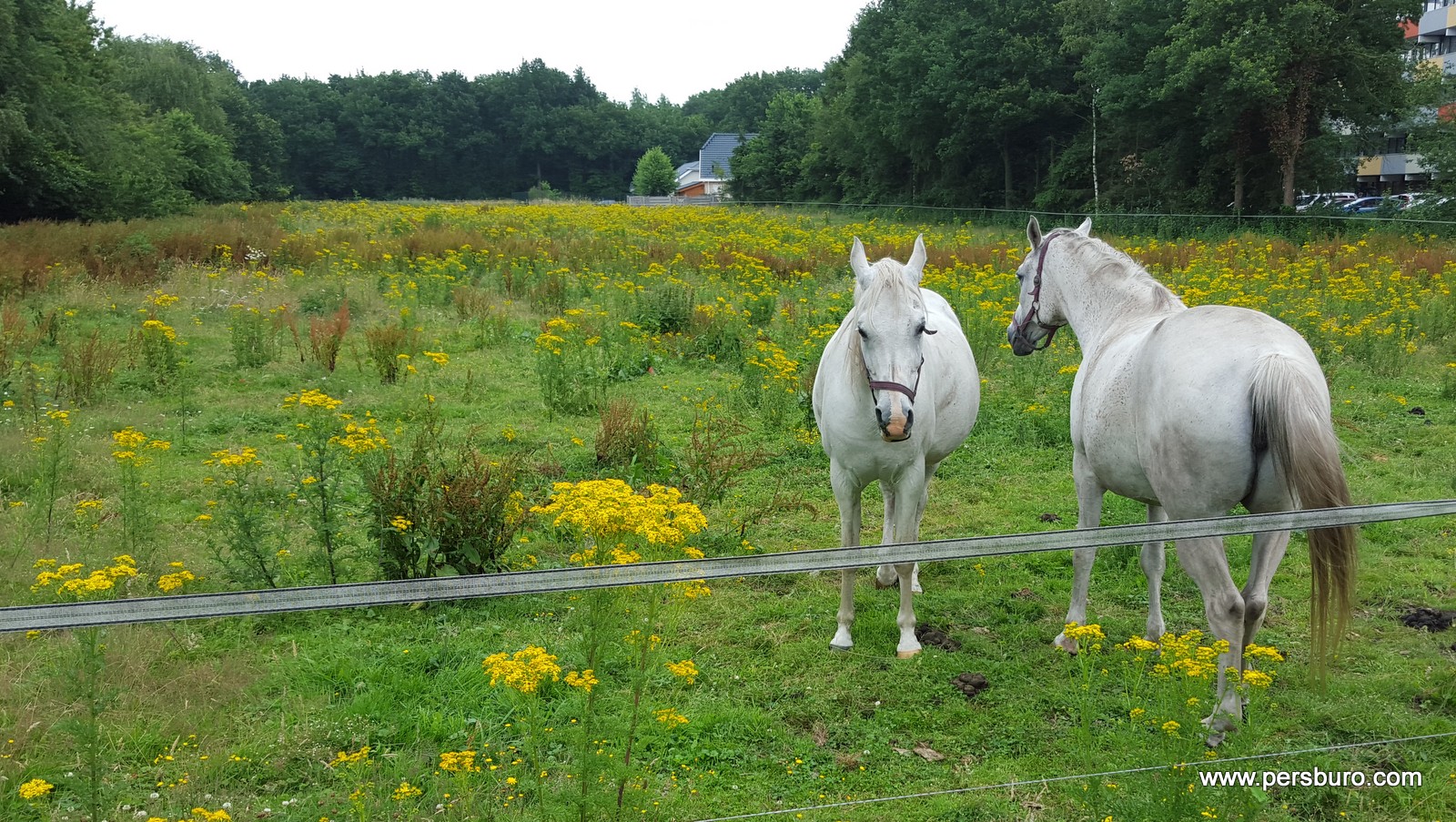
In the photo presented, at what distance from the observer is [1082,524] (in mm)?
5047

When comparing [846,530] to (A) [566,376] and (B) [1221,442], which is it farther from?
(A) [566,376]

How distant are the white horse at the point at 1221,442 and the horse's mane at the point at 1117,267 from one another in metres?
0.07

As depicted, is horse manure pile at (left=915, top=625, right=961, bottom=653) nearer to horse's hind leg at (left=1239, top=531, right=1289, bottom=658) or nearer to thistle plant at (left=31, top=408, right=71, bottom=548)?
horse's hind leg at (left=1239, top=531, right=1289, bottom=658)

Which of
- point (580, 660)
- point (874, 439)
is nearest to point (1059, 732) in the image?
point (874, 439)

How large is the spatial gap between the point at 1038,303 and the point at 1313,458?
2.88m

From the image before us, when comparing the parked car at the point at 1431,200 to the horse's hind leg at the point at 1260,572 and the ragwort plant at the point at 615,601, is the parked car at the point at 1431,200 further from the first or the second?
the ragwort plant at the point at 615,601

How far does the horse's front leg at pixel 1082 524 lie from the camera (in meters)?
4.90

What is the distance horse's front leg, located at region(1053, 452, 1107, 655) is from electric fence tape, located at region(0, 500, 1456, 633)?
1710 mm

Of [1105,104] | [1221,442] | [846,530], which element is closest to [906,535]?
[846,530]

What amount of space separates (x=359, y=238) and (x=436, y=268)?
4688 millimetres

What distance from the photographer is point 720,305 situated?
12438mm

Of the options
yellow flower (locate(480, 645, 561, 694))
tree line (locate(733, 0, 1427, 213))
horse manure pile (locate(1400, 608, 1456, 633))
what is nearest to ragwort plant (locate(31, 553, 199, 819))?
yellow flower (locate(480, 645, 561, 694))

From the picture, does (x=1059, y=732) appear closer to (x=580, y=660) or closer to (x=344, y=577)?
(x=580, y=660)

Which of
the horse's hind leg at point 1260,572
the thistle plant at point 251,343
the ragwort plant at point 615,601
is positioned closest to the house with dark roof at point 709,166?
the thistle plant at point 251,343
